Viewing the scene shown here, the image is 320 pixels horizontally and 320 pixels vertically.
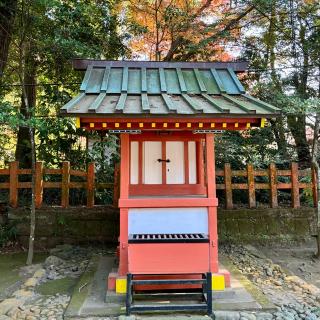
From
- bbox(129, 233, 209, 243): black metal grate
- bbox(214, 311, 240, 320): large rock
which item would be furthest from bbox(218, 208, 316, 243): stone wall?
bbox(214, 311, 240, 320): large rock

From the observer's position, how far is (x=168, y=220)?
4.52 metres

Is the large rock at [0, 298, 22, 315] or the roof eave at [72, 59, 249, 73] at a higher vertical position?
the roof eave at [72, 59, 249, 73]

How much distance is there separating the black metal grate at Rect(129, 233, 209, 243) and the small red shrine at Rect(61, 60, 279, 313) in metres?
0.01

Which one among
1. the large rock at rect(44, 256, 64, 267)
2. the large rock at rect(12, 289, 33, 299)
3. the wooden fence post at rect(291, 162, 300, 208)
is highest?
the wooden fence post at rect(291, 162, 300, 208)

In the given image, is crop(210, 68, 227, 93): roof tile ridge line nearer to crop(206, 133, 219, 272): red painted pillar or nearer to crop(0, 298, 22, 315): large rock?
crop(206, 133, 219, 272): red painted pillar

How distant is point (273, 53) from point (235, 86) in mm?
5319

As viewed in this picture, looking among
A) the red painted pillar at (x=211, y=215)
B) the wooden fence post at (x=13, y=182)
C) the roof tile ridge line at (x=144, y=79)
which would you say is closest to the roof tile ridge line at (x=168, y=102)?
the roof tile ridge line at (x=144, y=79)

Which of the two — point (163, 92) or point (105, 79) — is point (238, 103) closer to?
point (163, 92)

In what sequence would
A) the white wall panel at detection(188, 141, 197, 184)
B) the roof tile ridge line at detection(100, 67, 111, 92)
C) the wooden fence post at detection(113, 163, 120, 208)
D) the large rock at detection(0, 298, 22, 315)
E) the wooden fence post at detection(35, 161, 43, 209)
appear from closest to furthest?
the large rock at detection(0, 298, 22, 315), the roof tile ridge line at detection(100, 67, 111, 92), the white wall panel at detection(188, 141, 197, 184), the wooden fence post at detection(35, 161, 43, 209), the wooden fence post at detection(113, 163, 120, 208)

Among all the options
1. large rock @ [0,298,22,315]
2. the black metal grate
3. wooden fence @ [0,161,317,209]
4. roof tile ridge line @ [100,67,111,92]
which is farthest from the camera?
wooden fence @ [0,161,317,209]

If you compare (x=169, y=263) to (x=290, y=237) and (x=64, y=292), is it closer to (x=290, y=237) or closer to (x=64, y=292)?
(x=64, y=292)

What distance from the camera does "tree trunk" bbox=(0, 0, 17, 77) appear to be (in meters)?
7.32

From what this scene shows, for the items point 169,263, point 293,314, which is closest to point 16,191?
point 169,263

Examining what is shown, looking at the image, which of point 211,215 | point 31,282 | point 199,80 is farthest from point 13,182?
point 211,215
